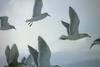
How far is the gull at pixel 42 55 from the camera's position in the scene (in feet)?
4.46

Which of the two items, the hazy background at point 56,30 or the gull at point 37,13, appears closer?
the hazy background at point 56,30

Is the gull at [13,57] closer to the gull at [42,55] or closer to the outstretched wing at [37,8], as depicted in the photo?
the gull at [42,55]

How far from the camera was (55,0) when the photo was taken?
1402 millimetres

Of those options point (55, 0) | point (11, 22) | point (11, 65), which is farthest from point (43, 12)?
point (11, 65)

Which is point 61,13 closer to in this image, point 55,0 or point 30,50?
point 55,0

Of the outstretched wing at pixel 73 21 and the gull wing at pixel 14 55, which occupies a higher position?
the outstretched wing at pixel 73 21

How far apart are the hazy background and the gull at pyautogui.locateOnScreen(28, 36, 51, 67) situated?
3 cm

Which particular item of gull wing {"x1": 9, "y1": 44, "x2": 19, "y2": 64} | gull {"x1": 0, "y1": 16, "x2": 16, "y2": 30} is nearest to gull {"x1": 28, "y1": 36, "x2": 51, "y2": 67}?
gull wing {"x1": 9, "y1": 44, "x2": 19, "y2": 64}

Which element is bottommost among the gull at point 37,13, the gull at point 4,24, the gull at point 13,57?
the gull at point 13,57

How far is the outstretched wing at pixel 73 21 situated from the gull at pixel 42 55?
0.18 m

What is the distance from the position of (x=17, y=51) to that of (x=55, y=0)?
1.26 feet

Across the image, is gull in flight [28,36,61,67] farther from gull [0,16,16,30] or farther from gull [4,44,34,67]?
gull [0,16,16,30]

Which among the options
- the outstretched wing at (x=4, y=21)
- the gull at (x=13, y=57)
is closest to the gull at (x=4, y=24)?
the outstretched wing at (x=4, y=21)

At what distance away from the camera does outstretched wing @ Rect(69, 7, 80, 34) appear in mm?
1347
